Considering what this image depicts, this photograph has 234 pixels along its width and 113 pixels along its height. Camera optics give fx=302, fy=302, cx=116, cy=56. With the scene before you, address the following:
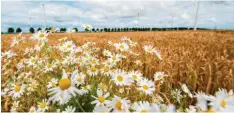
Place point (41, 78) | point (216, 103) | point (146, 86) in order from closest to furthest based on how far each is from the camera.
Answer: point (216, 103) → point (146, 86) → point (41, 78)

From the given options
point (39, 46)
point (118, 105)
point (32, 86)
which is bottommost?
point (32, 86)

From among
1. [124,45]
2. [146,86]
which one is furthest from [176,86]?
[146,86]

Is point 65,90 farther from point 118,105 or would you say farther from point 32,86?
point 32,86

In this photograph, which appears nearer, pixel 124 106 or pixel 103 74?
pixel 124 106

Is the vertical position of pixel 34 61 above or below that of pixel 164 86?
above

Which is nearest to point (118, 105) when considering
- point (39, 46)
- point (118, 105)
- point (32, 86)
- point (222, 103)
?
point (118, 105)

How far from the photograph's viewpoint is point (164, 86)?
3227 millimetres

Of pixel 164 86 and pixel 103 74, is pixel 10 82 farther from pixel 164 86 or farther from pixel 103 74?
pixel 164 86

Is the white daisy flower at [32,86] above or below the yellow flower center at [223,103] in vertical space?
below

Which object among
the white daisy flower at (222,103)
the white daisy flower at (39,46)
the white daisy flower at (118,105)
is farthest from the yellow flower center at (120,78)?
the white daisy flower at (39,46)

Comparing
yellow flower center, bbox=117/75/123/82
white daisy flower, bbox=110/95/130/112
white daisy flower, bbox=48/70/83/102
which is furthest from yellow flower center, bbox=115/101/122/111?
yellow flower center, bbox=117/75/123/82

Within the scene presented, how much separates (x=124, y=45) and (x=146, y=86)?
3.02 feet

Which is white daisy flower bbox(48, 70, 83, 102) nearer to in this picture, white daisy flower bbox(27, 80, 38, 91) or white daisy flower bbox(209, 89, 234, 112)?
white daisy flower bbox(209, 89, 234, 112)

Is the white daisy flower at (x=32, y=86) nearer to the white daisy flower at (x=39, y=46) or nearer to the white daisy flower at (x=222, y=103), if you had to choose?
the white daisy flower at (x=39, y=46)
